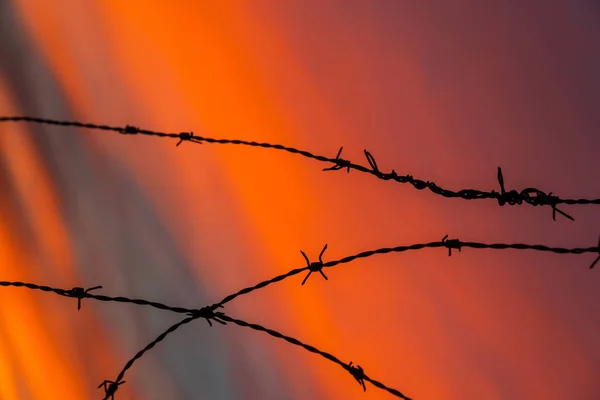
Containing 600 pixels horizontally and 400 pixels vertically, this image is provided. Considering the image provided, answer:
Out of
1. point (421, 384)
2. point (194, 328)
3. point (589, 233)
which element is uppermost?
point (194, 328)

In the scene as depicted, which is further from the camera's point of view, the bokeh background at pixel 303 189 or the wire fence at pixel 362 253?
the bokeh background at pixel 303 189

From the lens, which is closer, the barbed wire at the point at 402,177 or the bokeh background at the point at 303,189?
the barbed wire at the point at 402,177

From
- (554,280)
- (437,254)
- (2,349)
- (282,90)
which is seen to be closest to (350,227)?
(437,254)

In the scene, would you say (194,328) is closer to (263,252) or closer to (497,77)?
(263,252)

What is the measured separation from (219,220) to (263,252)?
0.11 meters

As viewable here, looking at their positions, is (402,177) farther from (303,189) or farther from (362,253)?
(303,189)

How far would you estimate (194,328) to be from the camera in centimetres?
118

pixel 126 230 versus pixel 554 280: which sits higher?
pixel 126 230

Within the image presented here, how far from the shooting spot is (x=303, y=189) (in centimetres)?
109

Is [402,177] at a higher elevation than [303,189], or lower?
lower

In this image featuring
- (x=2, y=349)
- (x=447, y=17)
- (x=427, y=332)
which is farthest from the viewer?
(x=2, y=349)

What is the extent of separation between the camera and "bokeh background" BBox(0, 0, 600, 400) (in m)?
1.02

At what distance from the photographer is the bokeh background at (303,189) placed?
1.02 meters

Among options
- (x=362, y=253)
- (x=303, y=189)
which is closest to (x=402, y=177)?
(x=362, y=253)
